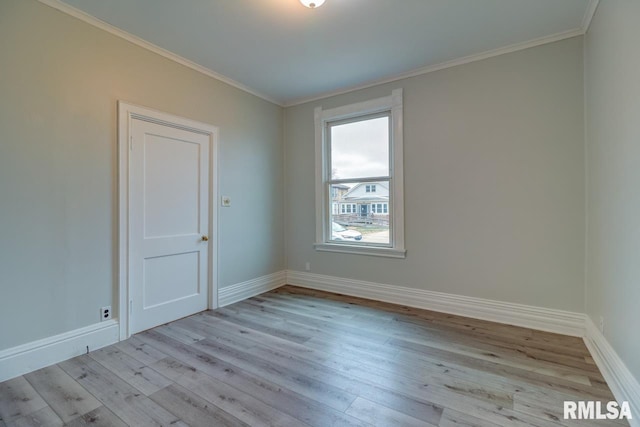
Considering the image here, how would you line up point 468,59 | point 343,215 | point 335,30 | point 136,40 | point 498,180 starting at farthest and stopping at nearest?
point 343,215 → point 468,59 → point 498,180 → point 136,40 → point 335,30

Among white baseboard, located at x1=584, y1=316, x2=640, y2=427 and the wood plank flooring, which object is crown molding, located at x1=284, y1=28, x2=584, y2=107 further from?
the wood plank flooring

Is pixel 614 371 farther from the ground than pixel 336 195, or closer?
closer

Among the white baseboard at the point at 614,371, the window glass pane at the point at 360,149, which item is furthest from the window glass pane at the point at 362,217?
the white baseboard at the point at 614,371

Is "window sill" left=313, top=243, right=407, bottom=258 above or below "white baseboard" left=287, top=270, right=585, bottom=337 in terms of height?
above

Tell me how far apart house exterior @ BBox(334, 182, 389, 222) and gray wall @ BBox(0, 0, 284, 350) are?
7.82ft

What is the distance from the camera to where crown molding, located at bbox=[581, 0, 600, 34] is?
2313 millimetres

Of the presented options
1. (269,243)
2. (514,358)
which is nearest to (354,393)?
(514,358)

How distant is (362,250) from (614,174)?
2.55m

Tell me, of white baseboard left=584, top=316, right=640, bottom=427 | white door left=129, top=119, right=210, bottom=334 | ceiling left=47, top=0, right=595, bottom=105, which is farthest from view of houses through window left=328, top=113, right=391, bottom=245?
white baseboard left=584, top=316, right=640, bottom=427

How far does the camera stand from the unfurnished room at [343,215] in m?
1.92

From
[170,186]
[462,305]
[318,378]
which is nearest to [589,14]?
[462,305]

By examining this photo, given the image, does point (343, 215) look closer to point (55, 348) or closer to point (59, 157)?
point (59, 157)

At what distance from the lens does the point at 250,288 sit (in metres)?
4.08

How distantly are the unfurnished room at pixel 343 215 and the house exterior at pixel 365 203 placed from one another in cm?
3
